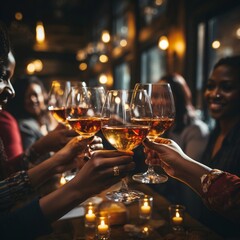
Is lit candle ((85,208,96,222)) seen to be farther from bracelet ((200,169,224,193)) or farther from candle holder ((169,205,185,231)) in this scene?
bracelet ((200,169,224,193))

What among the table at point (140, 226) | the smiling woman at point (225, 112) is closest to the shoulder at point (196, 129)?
the smiling woman at point (225, 112)

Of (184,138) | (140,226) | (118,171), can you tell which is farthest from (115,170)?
(184,138)

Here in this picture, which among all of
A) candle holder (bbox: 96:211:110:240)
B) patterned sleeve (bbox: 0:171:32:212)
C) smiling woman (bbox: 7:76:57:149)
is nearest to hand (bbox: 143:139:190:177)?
candle holder (bbox: 96:211:110:240)

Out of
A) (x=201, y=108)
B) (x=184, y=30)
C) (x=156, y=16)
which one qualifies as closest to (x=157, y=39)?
(x=156, y=16)

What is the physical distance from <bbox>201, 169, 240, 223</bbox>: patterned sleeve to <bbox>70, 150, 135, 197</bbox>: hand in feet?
1.29

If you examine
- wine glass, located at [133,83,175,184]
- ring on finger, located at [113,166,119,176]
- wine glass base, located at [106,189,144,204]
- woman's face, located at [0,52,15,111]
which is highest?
woman's face, located at [0,52,15,111]

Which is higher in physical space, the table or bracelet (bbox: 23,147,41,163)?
bracelet (bbox: 23,147,41,163)

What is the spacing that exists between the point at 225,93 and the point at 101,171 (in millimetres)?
1708

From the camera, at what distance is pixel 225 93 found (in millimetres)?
2326

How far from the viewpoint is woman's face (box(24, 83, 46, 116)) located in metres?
3.69

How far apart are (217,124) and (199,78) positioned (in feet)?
8.74

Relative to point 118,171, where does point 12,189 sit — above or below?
below

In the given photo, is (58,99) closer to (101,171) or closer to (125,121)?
(125,121)

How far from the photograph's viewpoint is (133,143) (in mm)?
1084
